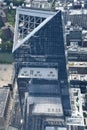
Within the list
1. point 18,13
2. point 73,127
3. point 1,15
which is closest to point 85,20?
point 1,15

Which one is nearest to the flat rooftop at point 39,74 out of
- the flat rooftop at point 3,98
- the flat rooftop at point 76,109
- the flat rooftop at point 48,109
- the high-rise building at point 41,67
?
the high-rise building at point 41,67

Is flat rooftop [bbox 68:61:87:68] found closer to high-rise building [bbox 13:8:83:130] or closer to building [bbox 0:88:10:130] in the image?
high-rise building [bbox 13:8:83:130]

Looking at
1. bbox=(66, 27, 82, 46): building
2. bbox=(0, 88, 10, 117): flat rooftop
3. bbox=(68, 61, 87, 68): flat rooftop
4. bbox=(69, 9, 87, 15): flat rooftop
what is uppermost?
Result: bbox=(69, 9, 87, 15): flat rooftop

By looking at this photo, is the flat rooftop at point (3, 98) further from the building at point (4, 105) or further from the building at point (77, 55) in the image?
the building at point (77, 55)

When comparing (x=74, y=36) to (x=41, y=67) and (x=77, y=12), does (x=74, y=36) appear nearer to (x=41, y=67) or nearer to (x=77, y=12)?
(x=77, y=12)

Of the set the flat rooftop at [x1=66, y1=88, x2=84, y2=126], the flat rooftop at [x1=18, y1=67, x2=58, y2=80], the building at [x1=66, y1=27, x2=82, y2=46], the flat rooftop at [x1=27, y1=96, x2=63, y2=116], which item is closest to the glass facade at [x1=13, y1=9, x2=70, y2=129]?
the flat rooftop at [x1=18, y1=67, x2=58, y2=80]
